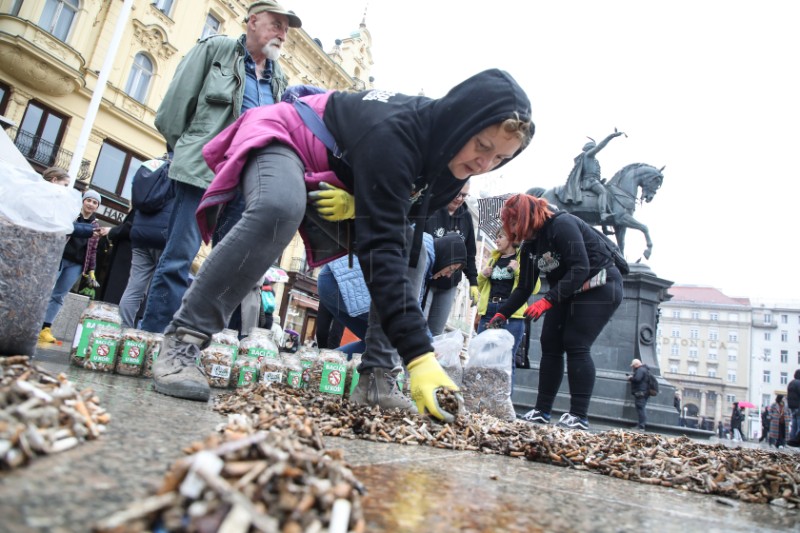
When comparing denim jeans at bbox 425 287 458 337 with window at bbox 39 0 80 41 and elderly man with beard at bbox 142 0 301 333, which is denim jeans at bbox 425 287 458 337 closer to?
elderly man with beard at bbox 142 0 301 333

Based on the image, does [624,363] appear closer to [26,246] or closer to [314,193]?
[314,193]

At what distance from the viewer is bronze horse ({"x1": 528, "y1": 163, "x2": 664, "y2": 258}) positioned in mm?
11750

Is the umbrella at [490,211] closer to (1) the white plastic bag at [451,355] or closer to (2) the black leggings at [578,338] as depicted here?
(2) the black leggings at [578,338]

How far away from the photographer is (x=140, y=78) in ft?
64.4

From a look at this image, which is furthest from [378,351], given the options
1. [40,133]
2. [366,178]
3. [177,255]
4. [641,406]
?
[40,133]

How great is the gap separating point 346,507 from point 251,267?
5.16 feet

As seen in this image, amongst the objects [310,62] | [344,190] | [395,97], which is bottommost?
[344,190]

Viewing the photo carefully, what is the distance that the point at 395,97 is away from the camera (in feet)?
7.65

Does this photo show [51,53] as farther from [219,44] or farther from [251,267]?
[251,267]

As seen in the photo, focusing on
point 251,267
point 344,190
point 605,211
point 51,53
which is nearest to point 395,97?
point 344,190

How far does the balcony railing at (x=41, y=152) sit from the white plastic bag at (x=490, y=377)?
56.9 feet

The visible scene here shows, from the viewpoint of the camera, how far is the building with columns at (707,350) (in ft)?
241

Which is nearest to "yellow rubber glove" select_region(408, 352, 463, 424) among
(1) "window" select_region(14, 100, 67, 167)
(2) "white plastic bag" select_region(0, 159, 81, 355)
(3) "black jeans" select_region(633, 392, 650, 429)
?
(2) "white plastic bag" select_region(0, 159, 81, 355)

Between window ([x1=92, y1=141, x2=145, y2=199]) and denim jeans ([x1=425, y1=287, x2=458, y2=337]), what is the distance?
652 inches
